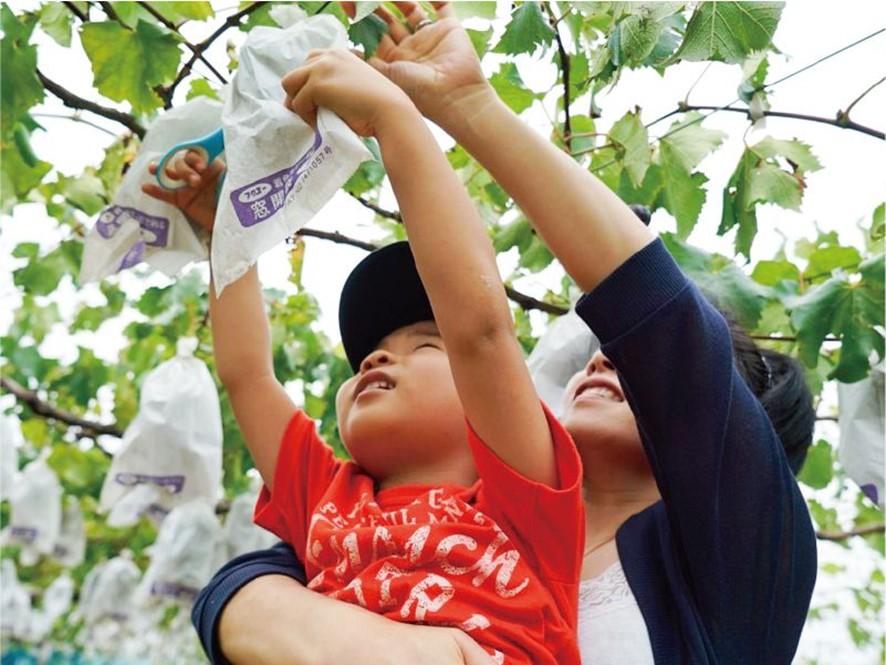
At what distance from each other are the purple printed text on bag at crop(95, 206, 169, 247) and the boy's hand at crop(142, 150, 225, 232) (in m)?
0.04

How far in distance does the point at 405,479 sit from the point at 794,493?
50 centimetres

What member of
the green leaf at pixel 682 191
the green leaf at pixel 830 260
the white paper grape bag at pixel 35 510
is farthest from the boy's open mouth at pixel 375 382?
the white paper grape bag at pixel 35 510

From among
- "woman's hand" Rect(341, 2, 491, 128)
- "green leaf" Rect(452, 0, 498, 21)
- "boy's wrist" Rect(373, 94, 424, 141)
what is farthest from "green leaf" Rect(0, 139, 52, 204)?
"boy's wrist" Rect(373, 94, 424, 141)

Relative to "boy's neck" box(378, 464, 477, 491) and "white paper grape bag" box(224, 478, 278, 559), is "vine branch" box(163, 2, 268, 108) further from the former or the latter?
"white paper grape bag" box(224, 478, 278, 559)

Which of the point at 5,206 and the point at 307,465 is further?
the point at 5,206

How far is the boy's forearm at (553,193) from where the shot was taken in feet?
3.79

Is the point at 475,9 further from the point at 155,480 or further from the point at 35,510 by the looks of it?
the point at 35,510

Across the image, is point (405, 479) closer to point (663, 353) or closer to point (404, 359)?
point (404, 359)

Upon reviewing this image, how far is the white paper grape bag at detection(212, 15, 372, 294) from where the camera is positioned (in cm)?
120

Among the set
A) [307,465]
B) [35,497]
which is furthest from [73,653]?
[307,465]

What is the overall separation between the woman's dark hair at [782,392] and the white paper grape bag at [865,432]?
443 mm

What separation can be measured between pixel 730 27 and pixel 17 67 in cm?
122

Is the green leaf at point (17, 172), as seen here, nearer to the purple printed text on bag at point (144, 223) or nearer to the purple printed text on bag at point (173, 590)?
the purple printed text on bag at point (144, 223)

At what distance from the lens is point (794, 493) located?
1.33 meters
